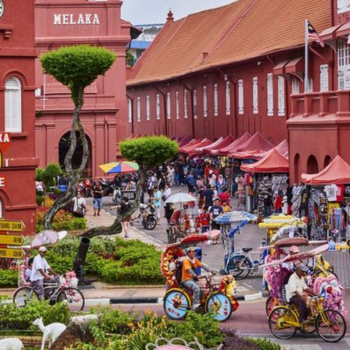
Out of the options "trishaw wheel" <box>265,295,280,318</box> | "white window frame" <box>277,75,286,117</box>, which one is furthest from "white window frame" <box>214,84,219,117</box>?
"trishaw wheel" <box>265,295,280,318</box>

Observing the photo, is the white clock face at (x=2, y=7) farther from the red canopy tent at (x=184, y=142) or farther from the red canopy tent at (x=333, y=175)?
the red canopy tent at (x=184, y=142)

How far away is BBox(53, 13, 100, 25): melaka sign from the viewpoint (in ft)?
194

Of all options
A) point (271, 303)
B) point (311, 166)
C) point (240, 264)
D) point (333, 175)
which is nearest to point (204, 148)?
point (311, 166)

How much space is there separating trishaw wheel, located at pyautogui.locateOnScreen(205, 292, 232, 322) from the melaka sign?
3958cm

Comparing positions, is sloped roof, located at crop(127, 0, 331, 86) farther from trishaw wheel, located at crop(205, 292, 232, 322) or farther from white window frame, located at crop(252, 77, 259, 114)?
trishaw wheel, located at crop(205, 292, 232, 322)

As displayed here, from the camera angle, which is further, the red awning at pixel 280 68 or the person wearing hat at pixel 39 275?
the red awning at pixel 280 68

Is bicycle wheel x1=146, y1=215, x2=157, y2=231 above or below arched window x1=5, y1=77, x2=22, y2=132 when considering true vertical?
below

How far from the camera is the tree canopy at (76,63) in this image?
30000mm

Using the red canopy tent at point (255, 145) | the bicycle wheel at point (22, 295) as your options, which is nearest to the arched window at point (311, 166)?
the red canopy tent at point (255, 145)

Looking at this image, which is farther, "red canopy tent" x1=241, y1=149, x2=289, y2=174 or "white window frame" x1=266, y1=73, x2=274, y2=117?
"white window frame" x1=266, y1=73, x2=274, y2=117

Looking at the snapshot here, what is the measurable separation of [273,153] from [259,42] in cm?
1242

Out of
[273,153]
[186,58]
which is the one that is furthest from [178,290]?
[186,58]

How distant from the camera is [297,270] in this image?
1986 cm

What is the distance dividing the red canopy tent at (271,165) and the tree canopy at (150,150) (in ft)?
33.7
